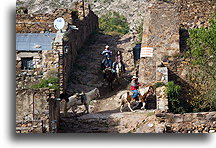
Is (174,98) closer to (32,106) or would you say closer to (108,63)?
(108,63)

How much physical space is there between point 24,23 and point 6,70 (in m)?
5.12

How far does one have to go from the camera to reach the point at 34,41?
16234mm

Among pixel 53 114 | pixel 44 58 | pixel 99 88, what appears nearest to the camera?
pixel 53 114

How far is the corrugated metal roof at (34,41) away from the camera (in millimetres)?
15750

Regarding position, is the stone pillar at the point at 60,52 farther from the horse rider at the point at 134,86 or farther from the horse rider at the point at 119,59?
the horse rider at the point at 119,59

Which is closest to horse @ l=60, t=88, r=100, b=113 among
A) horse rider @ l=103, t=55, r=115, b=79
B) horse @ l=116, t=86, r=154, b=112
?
horse @ l=116, t=86, r=154, b=112

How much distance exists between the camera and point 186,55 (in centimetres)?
1555

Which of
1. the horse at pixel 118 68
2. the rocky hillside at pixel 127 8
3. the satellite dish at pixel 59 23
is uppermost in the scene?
the rocky hillside at pixel 127 8

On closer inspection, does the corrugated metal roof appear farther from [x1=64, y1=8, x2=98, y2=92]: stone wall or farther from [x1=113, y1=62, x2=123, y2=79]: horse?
[x1=113, y1=62, x2=123, y2=79]: horse

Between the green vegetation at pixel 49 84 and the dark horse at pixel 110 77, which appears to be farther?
the dark horse at pixel 110 77

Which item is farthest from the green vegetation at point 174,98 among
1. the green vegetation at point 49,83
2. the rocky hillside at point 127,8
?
the rocky hillside at point 127,8

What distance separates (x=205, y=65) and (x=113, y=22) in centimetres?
1132

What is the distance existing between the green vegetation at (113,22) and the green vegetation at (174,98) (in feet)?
28.5

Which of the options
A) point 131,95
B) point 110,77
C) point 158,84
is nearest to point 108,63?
point 110,77
